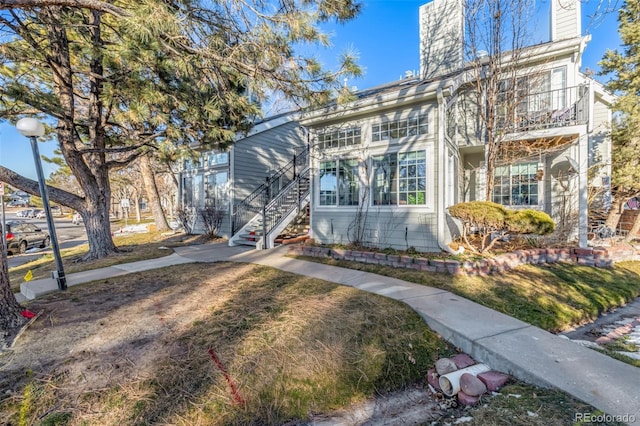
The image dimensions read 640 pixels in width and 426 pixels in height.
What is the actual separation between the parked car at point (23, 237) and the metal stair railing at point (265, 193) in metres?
10.3

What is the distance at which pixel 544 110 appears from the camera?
8.66m

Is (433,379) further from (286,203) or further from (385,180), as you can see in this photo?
(286,203)

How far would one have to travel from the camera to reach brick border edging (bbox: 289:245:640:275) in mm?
5926

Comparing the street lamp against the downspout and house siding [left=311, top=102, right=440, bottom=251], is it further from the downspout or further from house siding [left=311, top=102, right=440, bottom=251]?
the downspout

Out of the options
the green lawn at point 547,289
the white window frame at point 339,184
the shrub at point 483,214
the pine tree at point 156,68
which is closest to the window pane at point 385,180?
the white window frame at point 339,184

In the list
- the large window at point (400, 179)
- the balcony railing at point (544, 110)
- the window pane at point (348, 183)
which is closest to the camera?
the large window at point (400, 179)

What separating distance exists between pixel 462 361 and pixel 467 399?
522 mm

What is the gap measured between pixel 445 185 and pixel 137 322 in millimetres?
6577

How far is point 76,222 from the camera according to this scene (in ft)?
108

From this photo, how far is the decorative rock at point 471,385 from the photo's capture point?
262 centimetres

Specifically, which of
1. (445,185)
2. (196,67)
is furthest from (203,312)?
(445,185)

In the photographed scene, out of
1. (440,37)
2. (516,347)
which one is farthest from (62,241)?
(516,347)

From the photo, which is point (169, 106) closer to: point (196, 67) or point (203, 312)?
point (196, 67)

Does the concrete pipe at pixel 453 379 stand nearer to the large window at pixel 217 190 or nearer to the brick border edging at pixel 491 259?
the brick border edging at pixel 491 259
